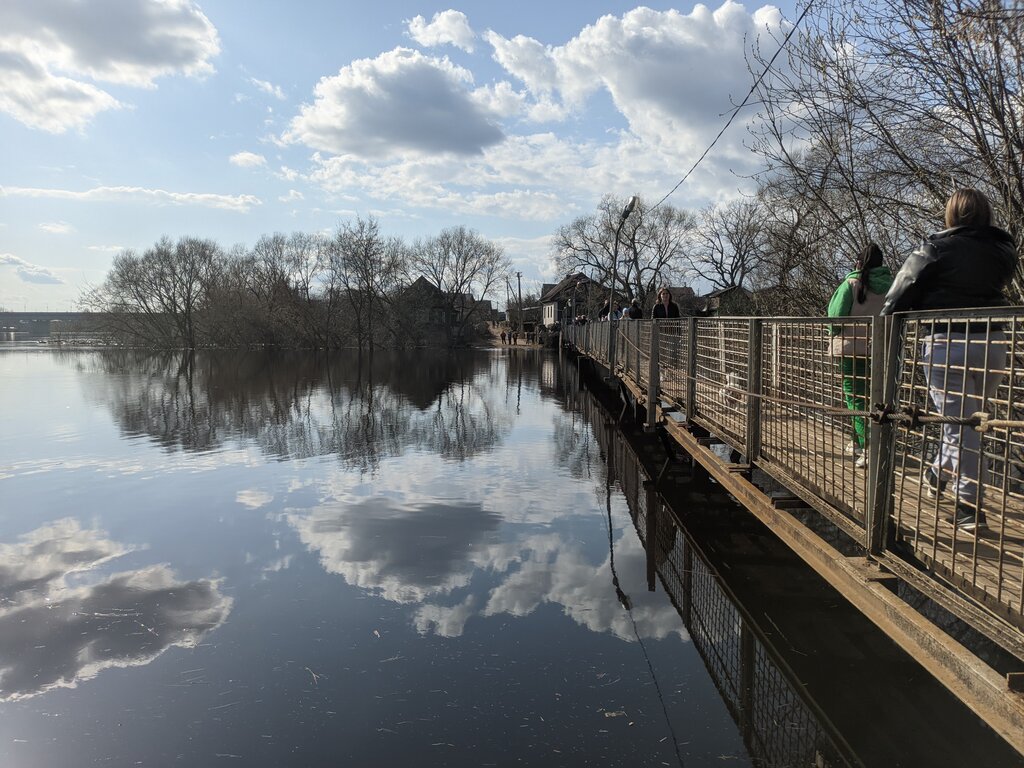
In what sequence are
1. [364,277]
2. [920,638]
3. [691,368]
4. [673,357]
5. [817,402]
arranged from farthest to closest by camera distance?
[364,277] → [673,357] → [691,368] → [817,402] → [920,638]

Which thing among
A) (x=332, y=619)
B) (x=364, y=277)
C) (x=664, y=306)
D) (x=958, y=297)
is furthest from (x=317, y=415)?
(x=364, y=277)

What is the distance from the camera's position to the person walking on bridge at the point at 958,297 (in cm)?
305

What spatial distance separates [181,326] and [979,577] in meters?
83.2

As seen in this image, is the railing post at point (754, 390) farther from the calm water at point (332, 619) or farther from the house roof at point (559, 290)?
the house roof at point (559, 290)

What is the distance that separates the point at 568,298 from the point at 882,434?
79.9 meters

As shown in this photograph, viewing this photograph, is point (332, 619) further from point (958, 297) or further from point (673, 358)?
point (673, 358)

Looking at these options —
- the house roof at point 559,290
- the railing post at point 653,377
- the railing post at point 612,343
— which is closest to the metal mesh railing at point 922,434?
the railing post at point 653,377

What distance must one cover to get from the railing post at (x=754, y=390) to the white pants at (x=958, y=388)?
7.15 ft

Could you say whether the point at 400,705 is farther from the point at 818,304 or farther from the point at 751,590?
the point at 818,304

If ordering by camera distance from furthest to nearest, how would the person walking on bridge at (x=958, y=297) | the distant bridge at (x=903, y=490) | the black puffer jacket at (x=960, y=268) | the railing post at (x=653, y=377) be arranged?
the railing post at (x=653, y=377) → the black puffer jacket at (x=960, y=268) → the person walking on bridge at (x=958, y=297) → the distant bridge at (x=903, y=490)

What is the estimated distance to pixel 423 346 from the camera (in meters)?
78.1

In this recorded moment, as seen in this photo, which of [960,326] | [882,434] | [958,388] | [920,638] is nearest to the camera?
[920,638]

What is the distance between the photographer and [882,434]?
327 cm

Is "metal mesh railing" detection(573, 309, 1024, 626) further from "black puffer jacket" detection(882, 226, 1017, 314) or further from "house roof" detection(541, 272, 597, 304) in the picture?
"house roof" detection(541, 272, 597, 304)
